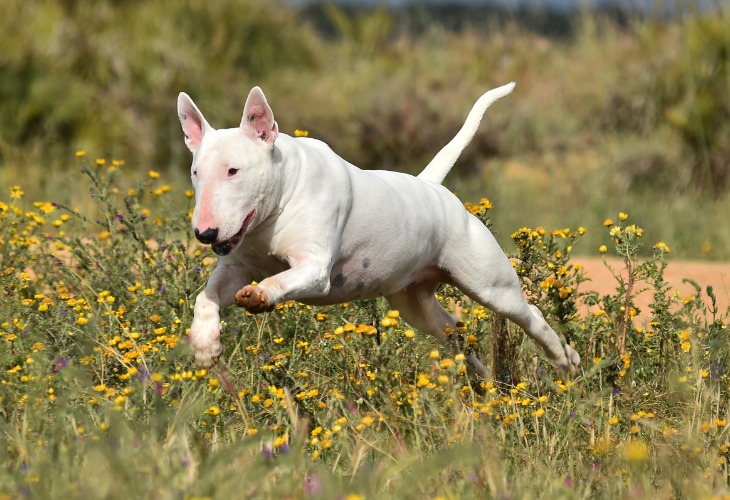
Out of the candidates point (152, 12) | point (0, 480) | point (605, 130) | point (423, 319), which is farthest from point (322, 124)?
point (0, 480)

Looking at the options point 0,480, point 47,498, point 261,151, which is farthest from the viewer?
point 261,151

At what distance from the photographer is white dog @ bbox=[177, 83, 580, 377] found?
461 centimetres

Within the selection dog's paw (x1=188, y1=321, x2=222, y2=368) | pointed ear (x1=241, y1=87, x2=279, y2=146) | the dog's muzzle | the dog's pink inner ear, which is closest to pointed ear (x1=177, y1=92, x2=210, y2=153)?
the dog's pink inner ear

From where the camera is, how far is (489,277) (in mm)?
5730

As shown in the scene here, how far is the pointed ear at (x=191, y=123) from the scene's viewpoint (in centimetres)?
493

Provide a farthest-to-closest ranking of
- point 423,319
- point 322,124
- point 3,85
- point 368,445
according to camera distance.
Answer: point 322,124, point 3,85, point 423,319, point 368,445

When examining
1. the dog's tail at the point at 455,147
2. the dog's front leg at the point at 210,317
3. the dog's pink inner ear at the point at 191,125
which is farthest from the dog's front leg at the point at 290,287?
the dog's tail at the point at 455,147

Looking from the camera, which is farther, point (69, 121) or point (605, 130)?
point (605, 130)

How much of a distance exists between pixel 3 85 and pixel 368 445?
990 cm

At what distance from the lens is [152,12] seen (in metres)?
16.7

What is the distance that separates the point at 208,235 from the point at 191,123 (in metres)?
0.72

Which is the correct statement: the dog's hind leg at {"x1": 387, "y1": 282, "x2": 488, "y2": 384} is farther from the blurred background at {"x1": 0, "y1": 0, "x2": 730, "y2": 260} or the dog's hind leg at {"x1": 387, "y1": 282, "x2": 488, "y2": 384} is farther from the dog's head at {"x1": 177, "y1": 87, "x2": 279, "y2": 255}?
the blurred background at {"x1": 0, "y1": 0, "x2": 730, "y2": 260}

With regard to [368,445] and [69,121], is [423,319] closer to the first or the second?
[368,445]

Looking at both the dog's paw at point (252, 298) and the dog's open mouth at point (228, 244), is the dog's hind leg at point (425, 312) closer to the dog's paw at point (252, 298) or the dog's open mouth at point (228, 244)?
the dog's open mouth at point (228, 244)
